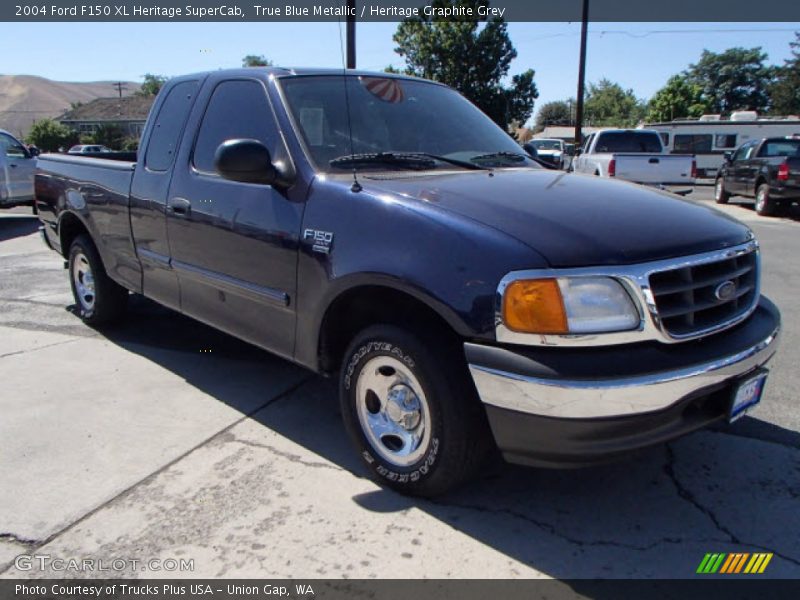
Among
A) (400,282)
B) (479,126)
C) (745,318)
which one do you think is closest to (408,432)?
(400,282)

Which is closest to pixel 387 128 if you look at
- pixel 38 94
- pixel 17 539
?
pixel 17 539

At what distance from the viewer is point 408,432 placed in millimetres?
2885

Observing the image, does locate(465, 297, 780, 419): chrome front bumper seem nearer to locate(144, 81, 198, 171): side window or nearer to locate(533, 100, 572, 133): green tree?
locate(144, 81, 198, 171): side window

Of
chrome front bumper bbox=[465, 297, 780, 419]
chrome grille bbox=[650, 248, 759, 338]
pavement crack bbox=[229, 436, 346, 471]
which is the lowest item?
pavement crack bbox=[229, 436, 346, 471]

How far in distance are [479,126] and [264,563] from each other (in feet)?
9.40

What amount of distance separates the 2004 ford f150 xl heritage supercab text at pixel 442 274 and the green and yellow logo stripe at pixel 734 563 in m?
0.52

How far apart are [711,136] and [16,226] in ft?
90.9

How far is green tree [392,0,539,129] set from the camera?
31266 millimetres

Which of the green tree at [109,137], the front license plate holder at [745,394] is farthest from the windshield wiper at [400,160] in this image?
the green tree at [109,137]

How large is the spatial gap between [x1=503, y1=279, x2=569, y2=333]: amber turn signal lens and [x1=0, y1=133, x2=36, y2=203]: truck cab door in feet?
43.5

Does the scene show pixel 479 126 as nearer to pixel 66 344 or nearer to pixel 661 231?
pixel 661 231

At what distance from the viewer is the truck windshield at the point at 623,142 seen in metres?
15.0

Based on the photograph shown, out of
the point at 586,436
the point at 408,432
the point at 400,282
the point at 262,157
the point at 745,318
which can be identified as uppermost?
the point at 262,157

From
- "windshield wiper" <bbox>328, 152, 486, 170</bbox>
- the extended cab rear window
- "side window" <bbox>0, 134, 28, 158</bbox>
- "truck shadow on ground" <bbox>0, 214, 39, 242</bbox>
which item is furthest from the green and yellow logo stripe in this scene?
the extended cab rear window
